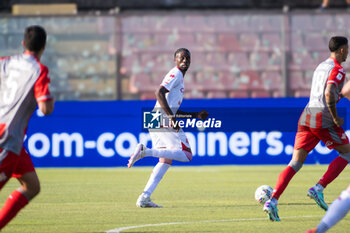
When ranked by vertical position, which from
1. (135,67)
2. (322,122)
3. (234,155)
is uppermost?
(322,122)

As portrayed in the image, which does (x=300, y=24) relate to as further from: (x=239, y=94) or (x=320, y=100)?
(x=320, y=100)

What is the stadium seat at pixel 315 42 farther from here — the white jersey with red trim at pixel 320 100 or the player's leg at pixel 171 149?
the white jersey with red trim at pixel 320 100

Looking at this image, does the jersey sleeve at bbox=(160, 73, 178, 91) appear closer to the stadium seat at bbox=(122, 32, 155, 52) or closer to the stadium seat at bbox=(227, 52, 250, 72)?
the stadium seat at bbox=(122, 32, 155, 52)

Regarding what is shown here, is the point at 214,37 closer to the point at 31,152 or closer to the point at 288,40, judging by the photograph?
the point at 288,40

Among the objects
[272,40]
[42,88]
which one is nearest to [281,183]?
[42,88]

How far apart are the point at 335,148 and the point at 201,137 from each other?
7144 mm

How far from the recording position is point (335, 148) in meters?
8.46

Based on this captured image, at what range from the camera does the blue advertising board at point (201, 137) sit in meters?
15.4

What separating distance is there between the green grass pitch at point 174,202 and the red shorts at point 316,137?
82cm

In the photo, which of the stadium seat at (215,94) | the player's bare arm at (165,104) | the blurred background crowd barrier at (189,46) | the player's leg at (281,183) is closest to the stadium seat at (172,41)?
A: the blurred background crowd barrier at (189,46)

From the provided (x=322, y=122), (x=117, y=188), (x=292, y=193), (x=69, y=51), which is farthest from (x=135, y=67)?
(x=322, y=122)

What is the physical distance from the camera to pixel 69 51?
18547 millimetres

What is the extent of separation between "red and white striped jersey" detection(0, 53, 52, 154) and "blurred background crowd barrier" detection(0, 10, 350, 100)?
12060 mm

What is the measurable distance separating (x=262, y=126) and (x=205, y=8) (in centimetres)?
706
